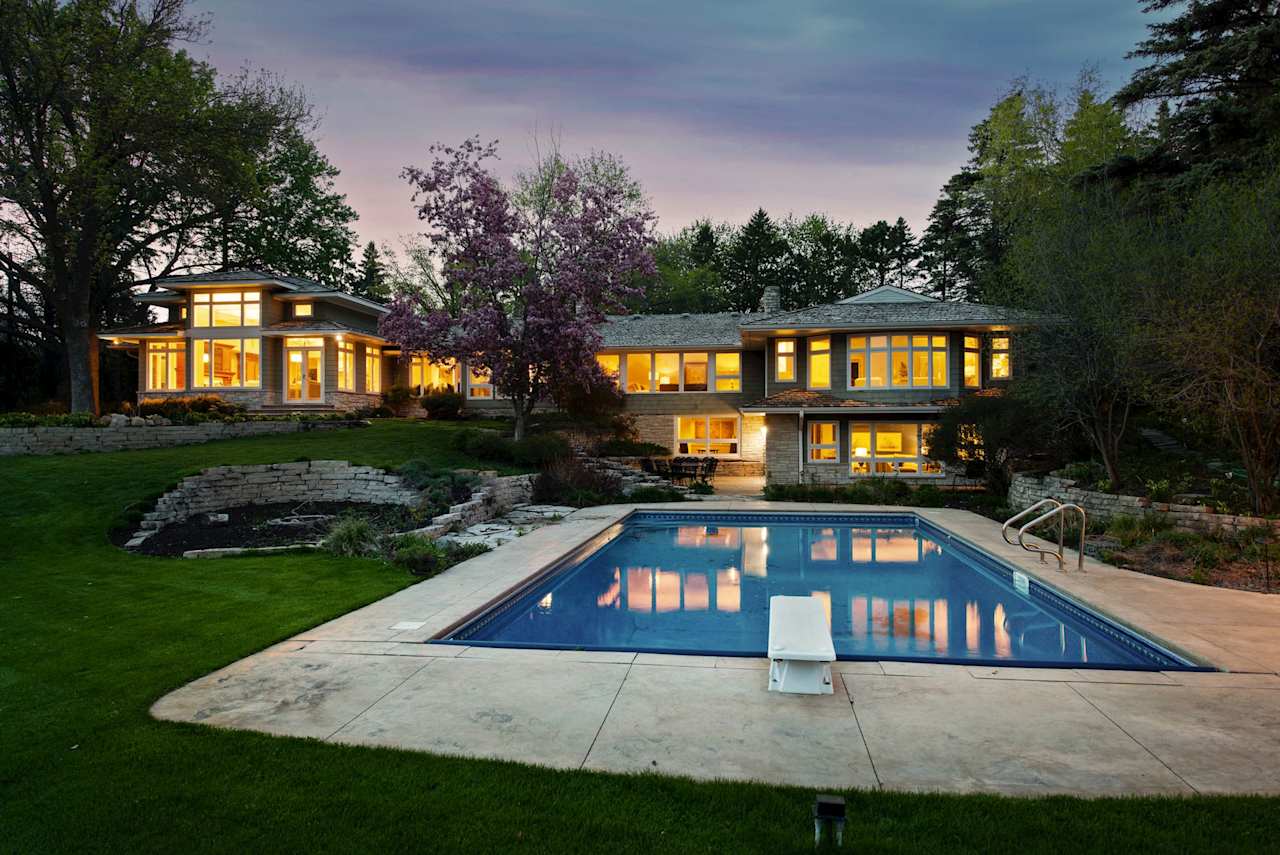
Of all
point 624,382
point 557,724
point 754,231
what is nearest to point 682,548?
point 557,724

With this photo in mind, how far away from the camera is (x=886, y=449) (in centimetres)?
2066

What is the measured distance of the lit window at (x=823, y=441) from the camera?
20.8 meters

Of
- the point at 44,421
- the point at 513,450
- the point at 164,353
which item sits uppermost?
the point at 164,353

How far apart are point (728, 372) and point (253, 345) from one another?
16.9 m

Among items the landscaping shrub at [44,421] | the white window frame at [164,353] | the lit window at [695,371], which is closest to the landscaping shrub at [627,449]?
the lit window at [695,371]

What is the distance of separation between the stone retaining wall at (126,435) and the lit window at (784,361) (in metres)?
14.1

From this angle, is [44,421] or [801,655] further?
[44,421]

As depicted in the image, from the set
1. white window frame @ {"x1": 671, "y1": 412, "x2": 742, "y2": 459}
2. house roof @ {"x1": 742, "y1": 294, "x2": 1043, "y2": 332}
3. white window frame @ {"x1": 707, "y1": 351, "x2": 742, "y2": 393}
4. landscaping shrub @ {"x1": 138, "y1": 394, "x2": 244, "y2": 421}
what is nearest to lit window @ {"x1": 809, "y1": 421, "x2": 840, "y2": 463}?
house roof @ {"x1": 742, "y1": 294, "x2": 1043, "y2": 332}

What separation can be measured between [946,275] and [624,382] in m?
28.0

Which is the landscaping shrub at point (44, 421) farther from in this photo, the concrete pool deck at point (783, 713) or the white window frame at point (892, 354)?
the white window frame at point (892, 354)

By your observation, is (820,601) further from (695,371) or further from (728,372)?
(695,371)

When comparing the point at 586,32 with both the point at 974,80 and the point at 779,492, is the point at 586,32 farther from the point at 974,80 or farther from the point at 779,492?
the point at 974,80

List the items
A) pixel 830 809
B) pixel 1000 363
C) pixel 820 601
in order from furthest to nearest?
pixel 1000 363
pixel 820 601
pixel 830 809

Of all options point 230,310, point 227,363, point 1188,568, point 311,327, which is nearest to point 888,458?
point 1188,568
